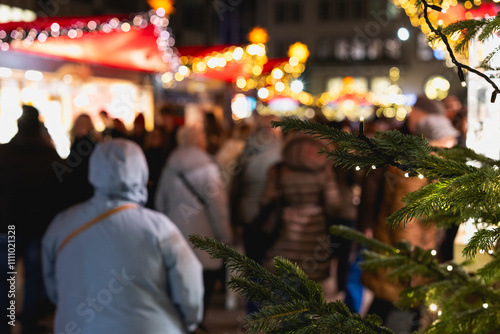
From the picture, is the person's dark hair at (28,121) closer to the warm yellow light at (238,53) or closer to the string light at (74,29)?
the string light at (74,29)

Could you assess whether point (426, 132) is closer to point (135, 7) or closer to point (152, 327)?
point (152, 327)

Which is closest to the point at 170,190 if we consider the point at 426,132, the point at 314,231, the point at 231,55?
the point at 314,231

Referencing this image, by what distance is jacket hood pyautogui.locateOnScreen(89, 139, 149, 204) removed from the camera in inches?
132

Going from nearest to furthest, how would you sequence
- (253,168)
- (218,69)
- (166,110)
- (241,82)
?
(253,168) → (166,110) → (218,69) → (241,82)

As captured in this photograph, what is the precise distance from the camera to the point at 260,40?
14133 millimetres

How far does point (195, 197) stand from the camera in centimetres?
659

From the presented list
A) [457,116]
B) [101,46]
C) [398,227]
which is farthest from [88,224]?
[457,116]

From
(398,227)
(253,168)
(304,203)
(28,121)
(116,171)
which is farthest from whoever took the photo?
(253,168)

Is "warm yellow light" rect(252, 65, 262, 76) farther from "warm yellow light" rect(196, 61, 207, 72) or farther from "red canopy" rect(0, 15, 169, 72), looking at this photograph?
"red canopy" rect(0, 15, 169, 72)

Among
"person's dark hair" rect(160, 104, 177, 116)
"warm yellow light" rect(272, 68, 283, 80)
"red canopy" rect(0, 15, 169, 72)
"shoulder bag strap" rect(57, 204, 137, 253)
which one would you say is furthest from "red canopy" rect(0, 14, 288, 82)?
"shoulder bag strap" rect(57, 204, 137, 253)

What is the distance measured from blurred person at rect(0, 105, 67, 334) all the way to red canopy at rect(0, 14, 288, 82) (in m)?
1.29

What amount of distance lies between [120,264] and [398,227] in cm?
221

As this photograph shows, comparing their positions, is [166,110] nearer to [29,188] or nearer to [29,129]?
[29,129]

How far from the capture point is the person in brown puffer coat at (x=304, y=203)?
215 inches
